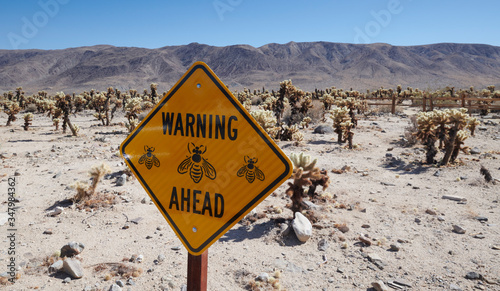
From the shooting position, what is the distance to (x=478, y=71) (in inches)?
4264

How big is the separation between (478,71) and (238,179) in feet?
455

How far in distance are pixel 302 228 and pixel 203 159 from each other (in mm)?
3172

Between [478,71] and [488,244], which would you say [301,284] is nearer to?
[488,244]

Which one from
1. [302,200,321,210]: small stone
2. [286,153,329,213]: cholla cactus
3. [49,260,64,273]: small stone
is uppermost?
[286,153,329,213]: cholla cactus

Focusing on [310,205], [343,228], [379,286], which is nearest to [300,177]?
[310,205]

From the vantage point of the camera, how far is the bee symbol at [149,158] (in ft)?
5.64

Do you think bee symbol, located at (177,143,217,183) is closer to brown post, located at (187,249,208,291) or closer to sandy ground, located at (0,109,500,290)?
brown post, located at (187,249,208,291)

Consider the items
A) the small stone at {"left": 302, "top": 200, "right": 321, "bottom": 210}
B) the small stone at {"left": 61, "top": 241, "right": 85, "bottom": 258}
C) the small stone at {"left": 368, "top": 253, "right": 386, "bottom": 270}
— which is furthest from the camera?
the small stone at {"left": 302, "top": 200, "right": 321, "bottom": 210}

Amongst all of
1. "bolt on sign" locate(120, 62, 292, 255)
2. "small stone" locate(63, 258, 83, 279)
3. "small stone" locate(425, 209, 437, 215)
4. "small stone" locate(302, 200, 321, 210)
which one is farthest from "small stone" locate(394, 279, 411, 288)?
"small stone" locate(63, 258, 83, 279)

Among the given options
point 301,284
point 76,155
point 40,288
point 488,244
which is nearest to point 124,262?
point 40,288

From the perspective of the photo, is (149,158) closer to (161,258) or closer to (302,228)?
(161,258)

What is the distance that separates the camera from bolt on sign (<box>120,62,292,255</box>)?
4.79ft

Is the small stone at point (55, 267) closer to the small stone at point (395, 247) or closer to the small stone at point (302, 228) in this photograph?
the small stone at point (302, 228)

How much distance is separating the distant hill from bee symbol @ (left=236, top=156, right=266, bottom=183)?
80.5m
